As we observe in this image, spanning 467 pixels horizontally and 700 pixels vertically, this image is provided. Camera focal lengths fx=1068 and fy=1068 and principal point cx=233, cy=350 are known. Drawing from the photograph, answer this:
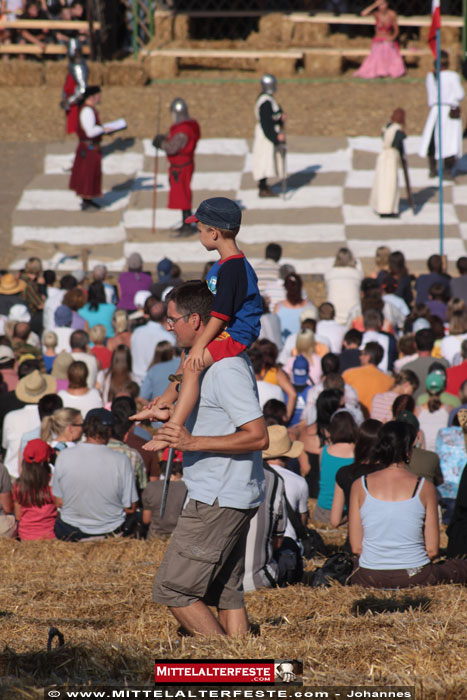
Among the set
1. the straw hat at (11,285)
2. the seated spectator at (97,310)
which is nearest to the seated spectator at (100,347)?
the seated spectator at (97,310)

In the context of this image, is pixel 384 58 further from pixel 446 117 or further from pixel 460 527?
pixel 460 527

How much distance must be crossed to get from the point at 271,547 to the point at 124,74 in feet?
58.0

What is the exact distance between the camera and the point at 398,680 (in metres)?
3.60

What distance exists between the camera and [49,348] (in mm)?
10250

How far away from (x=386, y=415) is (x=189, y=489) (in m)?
4.57

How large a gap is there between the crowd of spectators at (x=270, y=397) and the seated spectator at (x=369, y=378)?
0.01 metres

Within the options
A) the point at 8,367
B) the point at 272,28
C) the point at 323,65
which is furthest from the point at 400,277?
the point at 272,28

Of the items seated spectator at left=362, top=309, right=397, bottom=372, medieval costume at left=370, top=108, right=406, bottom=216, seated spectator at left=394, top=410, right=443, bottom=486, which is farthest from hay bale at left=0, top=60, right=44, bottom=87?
Result: seated spectator at left=394, top=410, right=443, bottom=486

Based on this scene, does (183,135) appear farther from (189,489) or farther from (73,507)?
(189,489)

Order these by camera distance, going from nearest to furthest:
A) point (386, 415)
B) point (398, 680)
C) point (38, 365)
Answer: point (398, 680), point (386, 415), point (38, 365)

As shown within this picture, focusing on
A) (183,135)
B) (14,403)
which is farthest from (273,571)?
(183,135)

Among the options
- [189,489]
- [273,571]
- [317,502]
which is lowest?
[317,502]

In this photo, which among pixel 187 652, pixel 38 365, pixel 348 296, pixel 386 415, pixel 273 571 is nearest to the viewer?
pixel 187 652

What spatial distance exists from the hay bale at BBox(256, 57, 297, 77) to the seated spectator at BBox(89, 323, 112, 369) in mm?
13025
